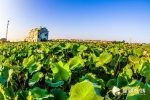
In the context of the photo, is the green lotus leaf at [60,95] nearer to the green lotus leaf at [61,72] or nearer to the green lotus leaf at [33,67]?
the green lotus leaf at [61,72]

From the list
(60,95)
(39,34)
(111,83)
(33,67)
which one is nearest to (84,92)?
(60,95)

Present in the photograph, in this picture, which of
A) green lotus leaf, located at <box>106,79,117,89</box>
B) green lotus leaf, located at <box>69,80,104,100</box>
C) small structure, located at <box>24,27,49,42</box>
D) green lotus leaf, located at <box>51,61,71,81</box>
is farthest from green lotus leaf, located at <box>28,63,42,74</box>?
small structure, located at <box>24,27,49,42</box>

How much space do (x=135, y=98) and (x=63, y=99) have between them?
314mm

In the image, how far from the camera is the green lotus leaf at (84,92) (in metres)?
0.36

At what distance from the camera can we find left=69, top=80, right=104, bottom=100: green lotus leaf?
0.36 metres

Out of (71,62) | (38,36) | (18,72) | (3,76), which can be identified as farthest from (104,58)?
(38,36)

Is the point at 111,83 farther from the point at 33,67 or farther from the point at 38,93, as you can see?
the point at 33,67

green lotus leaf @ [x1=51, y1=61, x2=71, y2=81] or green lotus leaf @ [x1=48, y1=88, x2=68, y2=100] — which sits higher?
green lotus leaf @ [x1=51, y1=61, x2=71, y2=81]

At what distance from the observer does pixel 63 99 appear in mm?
652

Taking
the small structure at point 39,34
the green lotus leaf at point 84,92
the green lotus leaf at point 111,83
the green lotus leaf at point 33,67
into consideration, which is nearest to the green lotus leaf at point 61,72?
the green lotus leaf at point 111,83

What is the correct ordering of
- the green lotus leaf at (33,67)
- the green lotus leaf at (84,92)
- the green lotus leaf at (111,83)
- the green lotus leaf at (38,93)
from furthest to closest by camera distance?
the green lotus leaf at (33,67)
the green lotus leaf at (111,83)
the green lotus leaf at (38,93)
the green lotus leaf at (84,92)

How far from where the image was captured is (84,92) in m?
0.37

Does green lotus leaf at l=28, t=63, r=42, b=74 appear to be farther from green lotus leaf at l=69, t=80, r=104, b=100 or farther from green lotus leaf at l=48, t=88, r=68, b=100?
green lotus leaf at l=69, t=80, r=104, b=100

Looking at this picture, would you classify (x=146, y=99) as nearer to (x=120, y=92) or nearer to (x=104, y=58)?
(x=120, y=92)
